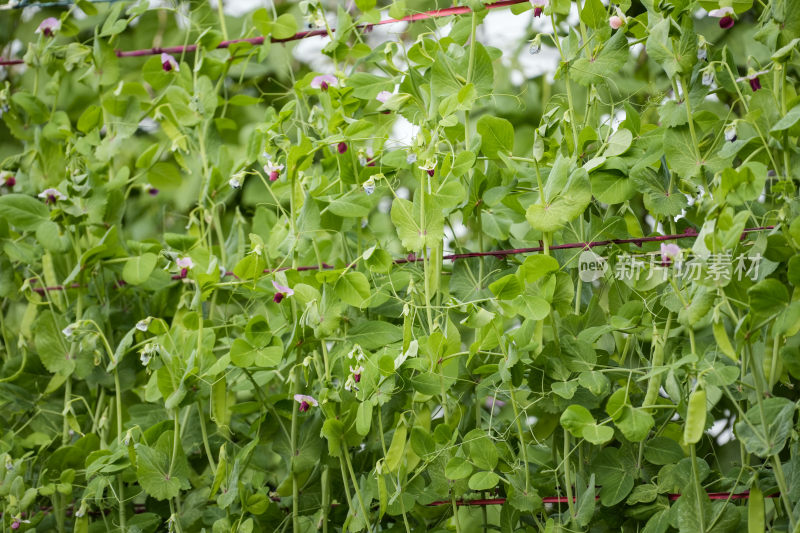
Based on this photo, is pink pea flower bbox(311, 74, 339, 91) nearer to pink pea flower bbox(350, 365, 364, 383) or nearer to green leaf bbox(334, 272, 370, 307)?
green leaf bbox(334, 272, 370, 307)

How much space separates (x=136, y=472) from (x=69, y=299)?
0.35 metres

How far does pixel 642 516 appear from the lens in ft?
3.01

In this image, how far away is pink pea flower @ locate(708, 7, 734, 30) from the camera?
0.84 m

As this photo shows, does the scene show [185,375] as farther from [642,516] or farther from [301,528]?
[642,516]

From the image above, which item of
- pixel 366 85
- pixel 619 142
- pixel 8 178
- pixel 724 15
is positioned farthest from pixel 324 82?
pixel 8 178

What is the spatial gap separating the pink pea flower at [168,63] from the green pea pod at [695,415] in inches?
35.1

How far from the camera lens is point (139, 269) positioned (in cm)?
113

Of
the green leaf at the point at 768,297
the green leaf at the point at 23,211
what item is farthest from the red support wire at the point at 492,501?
the green leaf at the point at 23,211

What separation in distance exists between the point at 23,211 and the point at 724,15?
993 mm

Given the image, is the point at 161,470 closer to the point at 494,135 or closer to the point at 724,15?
the point at 494,135

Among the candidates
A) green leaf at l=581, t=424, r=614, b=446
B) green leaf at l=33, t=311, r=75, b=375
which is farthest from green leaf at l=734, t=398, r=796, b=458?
green leaf at l=33, t=311, r=75, b=375

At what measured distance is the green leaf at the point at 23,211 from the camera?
1.15 meters

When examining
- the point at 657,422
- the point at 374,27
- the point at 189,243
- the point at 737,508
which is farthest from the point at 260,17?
the point at 737,508

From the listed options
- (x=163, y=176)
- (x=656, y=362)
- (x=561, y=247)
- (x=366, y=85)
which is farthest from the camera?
(x=163, y=176)
